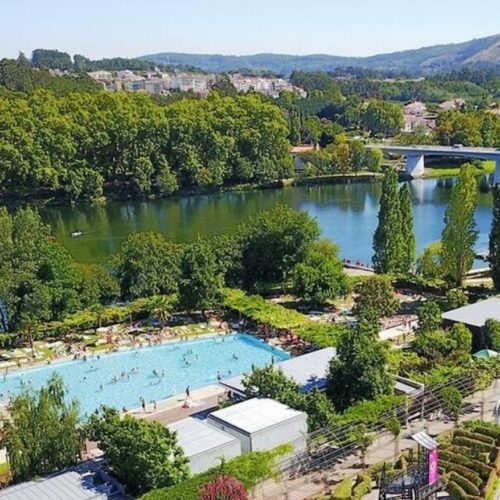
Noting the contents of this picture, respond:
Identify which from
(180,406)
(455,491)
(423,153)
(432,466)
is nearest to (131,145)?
(423,153)

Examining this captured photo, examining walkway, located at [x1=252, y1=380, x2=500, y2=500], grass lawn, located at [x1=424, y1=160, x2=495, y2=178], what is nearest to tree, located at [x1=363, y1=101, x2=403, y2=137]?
grass lawn, located at [x1=424, y1=160, x2=495, y2=178]

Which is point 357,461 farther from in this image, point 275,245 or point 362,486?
point 275,245

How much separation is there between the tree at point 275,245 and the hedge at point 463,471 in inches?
698

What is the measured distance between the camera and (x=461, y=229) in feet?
105

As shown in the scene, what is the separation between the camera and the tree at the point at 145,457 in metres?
15.4

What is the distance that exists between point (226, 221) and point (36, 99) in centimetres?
2764

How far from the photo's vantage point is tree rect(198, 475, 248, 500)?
1369 cm

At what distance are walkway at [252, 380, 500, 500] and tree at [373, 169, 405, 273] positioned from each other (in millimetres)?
13612

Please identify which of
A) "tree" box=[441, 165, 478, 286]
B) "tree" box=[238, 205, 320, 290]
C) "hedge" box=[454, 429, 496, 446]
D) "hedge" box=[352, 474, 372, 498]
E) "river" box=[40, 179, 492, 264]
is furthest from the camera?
"river" box=[40, 179, 492, 264]

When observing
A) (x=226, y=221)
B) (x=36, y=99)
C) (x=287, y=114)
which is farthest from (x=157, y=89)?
(x=226, y=221)

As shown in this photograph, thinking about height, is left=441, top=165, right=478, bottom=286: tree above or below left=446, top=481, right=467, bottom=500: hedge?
above

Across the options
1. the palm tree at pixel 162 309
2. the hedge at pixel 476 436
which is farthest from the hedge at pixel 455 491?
the palm tree at pixel 162 309

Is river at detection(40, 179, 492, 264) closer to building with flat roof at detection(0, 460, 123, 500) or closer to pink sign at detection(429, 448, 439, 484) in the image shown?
pink sign at detection(429, 448, 439, 484)

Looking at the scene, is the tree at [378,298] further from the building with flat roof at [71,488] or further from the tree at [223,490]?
the tree at [223,490]
